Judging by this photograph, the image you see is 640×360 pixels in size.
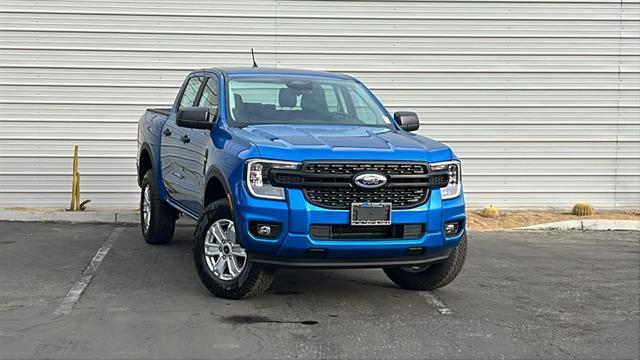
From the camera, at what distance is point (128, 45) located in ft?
41.0

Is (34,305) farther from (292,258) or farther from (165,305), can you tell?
(292,258)

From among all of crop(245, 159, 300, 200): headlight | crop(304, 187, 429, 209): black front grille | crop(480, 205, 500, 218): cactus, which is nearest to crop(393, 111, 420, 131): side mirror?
crop(304, 187, 429, 209): black front grille

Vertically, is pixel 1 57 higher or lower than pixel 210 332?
higher

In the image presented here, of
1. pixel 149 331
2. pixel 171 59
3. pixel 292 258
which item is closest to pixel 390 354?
pixel 292 258

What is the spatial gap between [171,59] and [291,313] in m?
6.75

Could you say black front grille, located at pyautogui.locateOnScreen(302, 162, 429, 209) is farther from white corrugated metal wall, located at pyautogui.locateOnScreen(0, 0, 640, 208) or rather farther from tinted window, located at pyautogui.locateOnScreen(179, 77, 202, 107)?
white corrugated metal wall, located at pyautogui.locateOnScreen(0, 0, 640, 208)

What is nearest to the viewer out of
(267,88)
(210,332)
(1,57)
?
(210,332)

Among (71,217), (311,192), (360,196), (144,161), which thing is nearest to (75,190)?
(71,217)

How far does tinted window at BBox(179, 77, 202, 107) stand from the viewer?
8.97 meters

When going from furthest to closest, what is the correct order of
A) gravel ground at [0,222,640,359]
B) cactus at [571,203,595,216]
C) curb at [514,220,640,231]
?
cactus at [571,203,595,216] < curb at [514,220,640,231] < gravel ground at [0,222,640,359]

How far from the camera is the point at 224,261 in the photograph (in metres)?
6.91

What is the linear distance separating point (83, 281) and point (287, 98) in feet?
7.96

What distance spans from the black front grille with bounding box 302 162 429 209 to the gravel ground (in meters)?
0.89

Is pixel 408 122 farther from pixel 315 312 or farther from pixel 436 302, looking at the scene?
pixel 315 312
